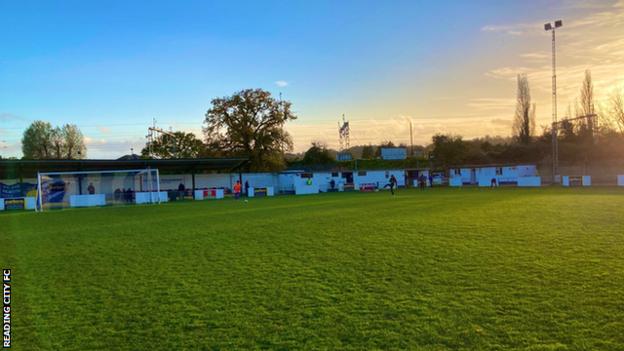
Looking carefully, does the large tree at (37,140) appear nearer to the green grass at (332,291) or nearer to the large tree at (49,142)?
the large tree at (49,142)

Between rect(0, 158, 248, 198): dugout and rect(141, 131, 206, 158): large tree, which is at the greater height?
rect(141, 131, 206, 158): large tree

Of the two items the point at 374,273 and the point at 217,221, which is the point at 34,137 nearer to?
the point at 217,221

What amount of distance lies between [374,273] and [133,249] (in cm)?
623

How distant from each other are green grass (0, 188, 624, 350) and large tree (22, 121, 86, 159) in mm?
72757

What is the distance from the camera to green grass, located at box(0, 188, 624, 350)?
4449 mm

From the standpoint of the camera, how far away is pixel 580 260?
725cm

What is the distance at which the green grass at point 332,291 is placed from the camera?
445 centimetres

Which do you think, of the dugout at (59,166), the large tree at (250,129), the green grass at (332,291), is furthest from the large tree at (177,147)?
the green grass at (332,291)

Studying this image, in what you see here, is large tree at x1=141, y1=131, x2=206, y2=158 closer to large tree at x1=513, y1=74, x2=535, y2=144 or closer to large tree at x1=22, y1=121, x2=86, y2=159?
large tree at x1=22, y1=121, x2=86, y2=159

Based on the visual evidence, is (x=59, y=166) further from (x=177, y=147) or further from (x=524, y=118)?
(x=524, y=118)

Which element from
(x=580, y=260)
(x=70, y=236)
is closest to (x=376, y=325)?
(x=580, y=260)

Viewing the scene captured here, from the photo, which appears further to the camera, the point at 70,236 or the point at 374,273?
the point at 70,236

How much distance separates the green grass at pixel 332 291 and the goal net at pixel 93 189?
21.1 meters

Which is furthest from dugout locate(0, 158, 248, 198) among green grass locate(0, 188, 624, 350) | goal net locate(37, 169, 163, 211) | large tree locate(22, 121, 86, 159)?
large tree locate(22, 121, 86, 159)
